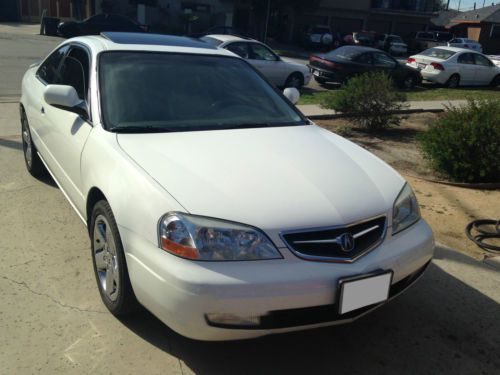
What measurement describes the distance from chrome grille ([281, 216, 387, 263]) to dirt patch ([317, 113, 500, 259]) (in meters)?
2.21

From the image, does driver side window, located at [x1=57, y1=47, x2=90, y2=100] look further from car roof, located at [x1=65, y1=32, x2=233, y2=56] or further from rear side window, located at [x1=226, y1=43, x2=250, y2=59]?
rear side window, located at [x1=226, y1=43, x2=250, y2=59]

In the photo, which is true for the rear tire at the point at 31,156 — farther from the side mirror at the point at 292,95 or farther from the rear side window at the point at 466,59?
the rear side window at the point at 466,59

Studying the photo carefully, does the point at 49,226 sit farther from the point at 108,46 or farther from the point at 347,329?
the point at 347,329

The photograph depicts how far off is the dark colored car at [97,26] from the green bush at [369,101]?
1815 centimetres

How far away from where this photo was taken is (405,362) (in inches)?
113

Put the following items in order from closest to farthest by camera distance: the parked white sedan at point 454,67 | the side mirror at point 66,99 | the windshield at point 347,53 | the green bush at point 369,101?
1. the side mirror at point 66,99
2. the green bush at point 369,101
3. the windshield at point 347,53
4. the parked white sedan at point 454,67

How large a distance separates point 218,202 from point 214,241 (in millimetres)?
212

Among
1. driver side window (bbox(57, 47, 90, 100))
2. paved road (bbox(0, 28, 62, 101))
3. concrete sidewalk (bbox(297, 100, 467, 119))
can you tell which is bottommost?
paved road (bbox(0, 28, 62, 101))

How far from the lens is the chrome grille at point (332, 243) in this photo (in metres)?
2.46

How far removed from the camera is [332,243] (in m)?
2.51

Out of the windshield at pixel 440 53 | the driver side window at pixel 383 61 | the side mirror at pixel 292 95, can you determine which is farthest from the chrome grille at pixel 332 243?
the windshield at pixel 440 53

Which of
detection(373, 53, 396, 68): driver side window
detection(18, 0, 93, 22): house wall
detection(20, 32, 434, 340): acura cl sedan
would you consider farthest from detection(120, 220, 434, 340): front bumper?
detection(18, 0, 93, 22): house wall

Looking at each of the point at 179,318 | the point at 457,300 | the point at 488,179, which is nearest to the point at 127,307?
the point at 179,318

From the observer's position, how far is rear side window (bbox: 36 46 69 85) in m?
4.58
